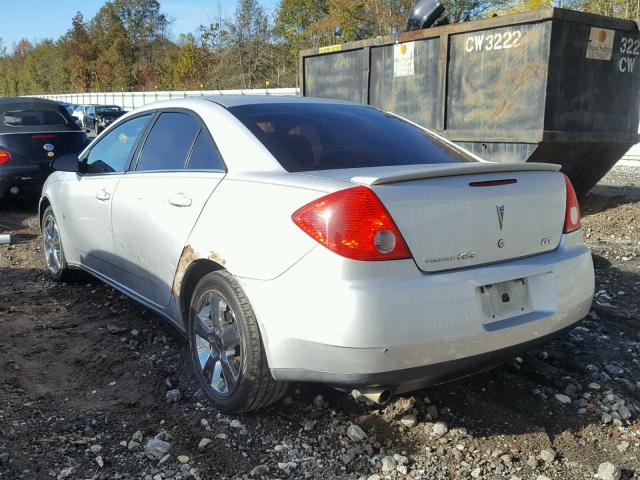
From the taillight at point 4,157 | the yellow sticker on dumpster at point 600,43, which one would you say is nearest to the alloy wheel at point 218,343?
the yellow sticker on dumpster at point 600,43

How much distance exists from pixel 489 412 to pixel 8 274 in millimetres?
4653

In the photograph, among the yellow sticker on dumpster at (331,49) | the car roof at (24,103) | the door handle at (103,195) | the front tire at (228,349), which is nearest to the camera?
the front tire at (228,349)

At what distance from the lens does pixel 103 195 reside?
4355 mm

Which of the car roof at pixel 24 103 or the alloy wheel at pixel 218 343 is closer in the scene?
the alloy wheel at pixel 218 343

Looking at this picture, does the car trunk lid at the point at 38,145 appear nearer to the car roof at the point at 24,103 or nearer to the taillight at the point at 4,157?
the taillight at the point at 4,157

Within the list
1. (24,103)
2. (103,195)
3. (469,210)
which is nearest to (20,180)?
(24,103)

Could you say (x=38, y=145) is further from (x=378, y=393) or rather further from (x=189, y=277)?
(x=378, y=393)

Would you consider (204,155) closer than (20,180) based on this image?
Yes

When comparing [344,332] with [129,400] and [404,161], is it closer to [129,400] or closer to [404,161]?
[404,161]

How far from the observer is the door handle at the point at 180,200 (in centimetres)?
341

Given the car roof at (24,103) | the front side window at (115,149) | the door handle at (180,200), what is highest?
the car roof at (24,103)

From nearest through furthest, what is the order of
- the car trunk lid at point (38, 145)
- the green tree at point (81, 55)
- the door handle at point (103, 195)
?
the door handle at point (103, 195)
the car trunk lid at point (38, 145)
the green tree at point (81, 55)

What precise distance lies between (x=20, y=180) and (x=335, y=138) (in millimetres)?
7001

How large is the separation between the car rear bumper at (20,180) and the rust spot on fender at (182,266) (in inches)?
256
